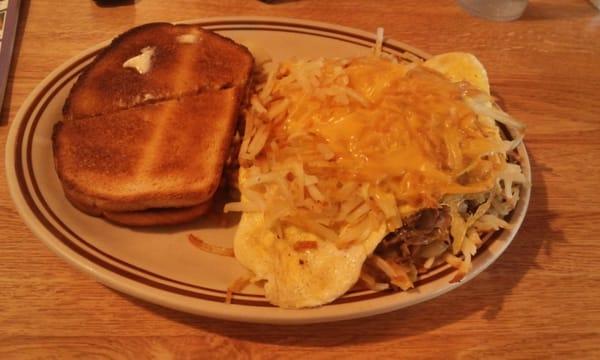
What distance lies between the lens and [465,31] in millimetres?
2736

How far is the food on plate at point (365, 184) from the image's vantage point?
4.60 feet

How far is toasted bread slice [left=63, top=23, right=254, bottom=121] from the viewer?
1761 millimetres

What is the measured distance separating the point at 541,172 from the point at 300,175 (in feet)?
A: 3.71

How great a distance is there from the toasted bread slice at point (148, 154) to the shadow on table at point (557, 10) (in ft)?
6.80

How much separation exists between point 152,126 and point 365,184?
742 millimetres

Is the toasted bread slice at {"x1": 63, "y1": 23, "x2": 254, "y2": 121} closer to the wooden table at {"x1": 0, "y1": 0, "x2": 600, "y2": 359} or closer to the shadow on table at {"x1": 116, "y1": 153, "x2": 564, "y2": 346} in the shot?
the wooden table at {"x1": 0, "y1": 0, "x2": 600, "y2": 359}

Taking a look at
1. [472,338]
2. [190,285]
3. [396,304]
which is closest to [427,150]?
[396,304]

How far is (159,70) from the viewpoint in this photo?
6.09 ft

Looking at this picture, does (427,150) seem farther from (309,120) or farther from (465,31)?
(465,31)

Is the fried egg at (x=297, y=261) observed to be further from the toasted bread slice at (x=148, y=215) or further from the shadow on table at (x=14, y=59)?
the shadow on table at (x=14, y=59)

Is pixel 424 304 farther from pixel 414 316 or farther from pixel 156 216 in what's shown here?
pixel 156 216

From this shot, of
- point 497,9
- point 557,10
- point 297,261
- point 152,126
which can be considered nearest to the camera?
point 297,261

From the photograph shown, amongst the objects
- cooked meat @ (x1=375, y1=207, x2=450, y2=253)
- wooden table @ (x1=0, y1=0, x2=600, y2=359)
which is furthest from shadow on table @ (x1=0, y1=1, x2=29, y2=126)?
cooked meat @ (x1=375, y1=207, x2=450, y2=253)

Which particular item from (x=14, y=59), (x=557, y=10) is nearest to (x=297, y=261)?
(x=14, y=59)
